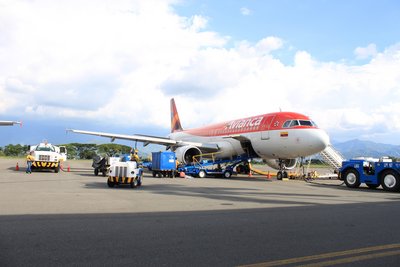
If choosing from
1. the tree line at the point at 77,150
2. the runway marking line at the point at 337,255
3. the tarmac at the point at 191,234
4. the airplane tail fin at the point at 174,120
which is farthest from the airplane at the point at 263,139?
the tree line at the point at 77,150

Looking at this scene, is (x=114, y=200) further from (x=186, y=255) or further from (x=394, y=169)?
(x=394, y=169)

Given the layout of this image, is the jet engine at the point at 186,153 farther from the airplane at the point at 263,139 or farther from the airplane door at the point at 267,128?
the airplane door at the point at 267,128

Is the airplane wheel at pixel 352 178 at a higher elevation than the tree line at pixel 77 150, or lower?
lower

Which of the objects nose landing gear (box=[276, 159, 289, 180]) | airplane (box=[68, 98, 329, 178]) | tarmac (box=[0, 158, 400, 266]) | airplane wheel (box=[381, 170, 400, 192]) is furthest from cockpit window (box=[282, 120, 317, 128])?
tarmac (box=[0, 158, 400, 266])

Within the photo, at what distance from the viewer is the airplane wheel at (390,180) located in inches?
668

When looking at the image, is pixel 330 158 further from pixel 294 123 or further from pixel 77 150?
pixel 77 150

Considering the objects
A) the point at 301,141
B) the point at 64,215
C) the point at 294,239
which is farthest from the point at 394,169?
the point at 64,215

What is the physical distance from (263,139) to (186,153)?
6.55 meters

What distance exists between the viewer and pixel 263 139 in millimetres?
23391

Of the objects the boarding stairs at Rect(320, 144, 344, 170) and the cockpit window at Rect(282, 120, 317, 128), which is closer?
the cockpit window at Rect(282, 120, 317, 128)

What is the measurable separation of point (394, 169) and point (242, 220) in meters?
12.3

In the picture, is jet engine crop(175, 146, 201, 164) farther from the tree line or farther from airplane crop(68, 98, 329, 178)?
the tree line

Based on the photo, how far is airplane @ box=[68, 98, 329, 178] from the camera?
69.6ft

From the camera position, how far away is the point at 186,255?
5031 millimetres
